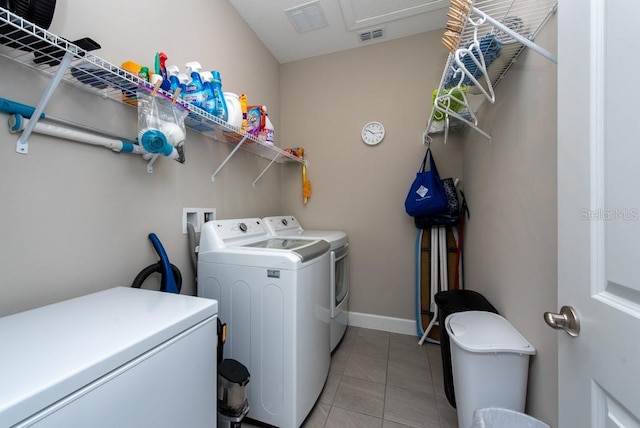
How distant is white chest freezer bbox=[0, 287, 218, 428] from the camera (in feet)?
1.54

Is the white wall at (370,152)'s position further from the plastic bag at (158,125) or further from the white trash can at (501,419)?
the plastic bag at (158,125)

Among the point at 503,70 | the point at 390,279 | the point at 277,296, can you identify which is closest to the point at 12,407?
the point at 277,296

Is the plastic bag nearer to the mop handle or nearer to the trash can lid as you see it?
the mop handle

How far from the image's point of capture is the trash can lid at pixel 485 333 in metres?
1.03

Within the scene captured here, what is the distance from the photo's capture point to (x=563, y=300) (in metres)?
0.64

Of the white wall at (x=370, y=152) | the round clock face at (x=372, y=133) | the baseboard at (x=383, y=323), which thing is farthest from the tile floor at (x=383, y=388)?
the round clock face at (x=372, y=133)

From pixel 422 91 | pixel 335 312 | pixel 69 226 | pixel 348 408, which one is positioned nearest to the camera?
pixel 69 226

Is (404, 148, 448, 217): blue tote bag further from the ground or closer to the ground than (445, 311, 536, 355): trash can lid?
further from the ground

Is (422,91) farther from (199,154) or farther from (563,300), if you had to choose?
(563,300)

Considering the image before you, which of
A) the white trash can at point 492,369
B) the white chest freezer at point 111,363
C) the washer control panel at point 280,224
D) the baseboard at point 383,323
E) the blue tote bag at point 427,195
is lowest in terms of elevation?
the baseboard at point 383,323

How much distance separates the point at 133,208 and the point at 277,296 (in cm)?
84

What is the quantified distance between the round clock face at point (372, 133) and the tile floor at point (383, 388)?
193 centimetres

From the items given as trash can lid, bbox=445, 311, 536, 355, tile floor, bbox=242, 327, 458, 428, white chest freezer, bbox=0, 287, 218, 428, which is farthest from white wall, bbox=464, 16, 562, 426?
white chest freezer, bbox=0, 287, 218, 428

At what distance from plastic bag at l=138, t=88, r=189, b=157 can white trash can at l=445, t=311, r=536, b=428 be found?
1550 millimetres
